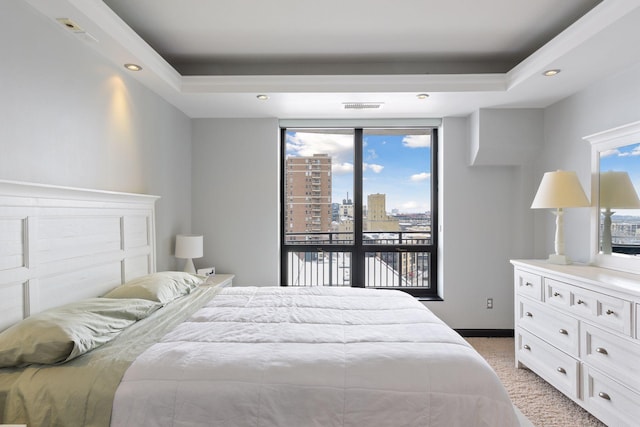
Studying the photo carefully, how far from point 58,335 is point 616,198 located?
3506 millimetres

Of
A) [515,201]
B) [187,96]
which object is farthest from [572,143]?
[187,96]

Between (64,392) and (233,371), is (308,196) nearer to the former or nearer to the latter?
(233,371)

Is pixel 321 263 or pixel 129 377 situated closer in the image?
pixel 129 377

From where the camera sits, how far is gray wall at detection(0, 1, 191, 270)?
1.72 metres

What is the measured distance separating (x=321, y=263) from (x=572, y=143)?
2755 mm

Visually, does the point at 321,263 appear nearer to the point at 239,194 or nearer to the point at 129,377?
the point at 239,194

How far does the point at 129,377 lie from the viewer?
137 cm

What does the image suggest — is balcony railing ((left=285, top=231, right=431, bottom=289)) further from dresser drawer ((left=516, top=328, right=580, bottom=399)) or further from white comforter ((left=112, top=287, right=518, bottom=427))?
white comforter ((left=112, top=287, right=518, bottom=427))

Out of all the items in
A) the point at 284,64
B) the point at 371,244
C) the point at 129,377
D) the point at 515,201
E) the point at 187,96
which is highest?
the point at 284,64

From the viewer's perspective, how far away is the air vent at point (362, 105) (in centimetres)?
327

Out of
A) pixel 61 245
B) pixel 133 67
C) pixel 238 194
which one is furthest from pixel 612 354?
pixel 133 67

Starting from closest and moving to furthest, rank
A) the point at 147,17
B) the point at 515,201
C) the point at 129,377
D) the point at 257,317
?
the point at 129,377 < the point at 257,317 < the point at 147,17 < the point at 515,201

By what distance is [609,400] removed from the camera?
80.0 inches

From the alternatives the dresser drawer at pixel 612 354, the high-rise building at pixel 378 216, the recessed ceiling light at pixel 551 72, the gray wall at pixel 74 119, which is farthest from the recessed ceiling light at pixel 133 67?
the dresser drawer at pixel 612 354
